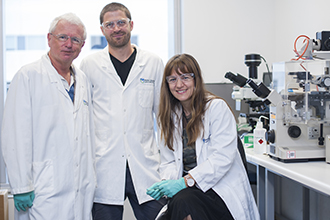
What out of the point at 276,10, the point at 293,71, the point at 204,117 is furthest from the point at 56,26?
the point at 276,10

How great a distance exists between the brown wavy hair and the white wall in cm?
151

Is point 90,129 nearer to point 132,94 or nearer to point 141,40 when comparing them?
point 132,94


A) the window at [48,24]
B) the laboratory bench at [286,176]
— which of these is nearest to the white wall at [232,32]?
the window at [48,24]

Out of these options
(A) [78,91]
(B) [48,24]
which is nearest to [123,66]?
(A) [78,91]

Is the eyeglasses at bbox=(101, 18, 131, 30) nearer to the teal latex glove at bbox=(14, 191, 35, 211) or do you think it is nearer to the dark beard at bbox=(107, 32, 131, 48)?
the dark beard at bbox=(107, 32, 131, 48)

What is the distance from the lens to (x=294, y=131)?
197 centimetres

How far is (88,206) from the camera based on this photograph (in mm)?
1643

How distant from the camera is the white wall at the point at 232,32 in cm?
319

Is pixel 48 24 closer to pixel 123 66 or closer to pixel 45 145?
pixel 123 66

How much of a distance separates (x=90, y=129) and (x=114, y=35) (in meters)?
0.52

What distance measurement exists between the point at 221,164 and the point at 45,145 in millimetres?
836

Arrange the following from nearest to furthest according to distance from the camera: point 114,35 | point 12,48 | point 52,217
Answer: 1. point 52,217
2. point 114,35
3. point 12,48

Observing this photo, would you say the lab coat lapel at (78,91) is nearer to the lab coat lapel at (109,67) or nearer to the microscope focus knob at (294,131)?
the lab coat lapel at (109,67)

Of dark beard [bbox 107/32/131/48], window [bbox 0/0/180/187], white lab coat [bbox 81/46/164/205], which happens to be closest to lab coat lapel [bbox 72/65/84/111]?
white lab coat [bbox 81/46/164/205]
